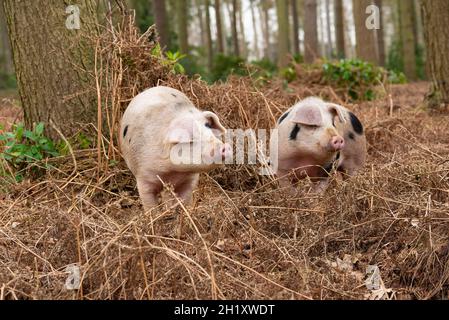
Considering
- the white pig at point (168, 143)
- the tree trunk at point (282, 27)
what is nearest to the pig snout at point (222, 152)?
the white pig at point (168, 143)

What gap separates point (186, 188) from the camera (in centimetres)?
491

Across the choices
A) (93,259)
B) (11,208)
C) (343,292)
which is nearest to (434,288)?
(343,292)

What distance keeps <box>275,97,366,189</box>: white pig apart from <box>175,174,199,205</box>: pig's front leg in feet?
2.76

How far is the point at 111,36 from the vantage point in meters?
5.94

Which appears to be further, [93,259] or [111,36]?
[111,36]

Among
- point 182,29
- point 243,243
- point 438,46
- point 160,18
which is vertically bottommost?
point 243,243

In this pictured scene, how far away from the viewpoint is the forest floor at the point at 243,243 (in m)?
3.33

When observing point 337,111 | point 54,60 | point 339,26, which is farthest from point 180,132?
point 339,26

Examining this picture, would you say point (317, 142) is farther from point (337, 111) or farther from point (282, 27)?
point (282, 27)

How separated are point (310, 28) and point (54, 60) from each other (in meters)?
11.3

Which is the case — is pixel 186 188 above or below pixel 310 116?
Answer: below

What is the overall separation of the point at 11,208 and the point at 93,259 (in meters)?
1.68

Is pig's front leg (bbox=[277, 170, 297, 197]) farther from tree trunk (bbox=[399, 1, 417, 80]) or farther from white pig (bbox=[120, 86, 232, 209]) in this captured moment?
tree trunk (bbox=[399, 1, 417, 80])

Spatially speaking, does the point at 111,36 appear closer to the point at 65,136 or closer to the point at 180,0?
the point at 65,136
